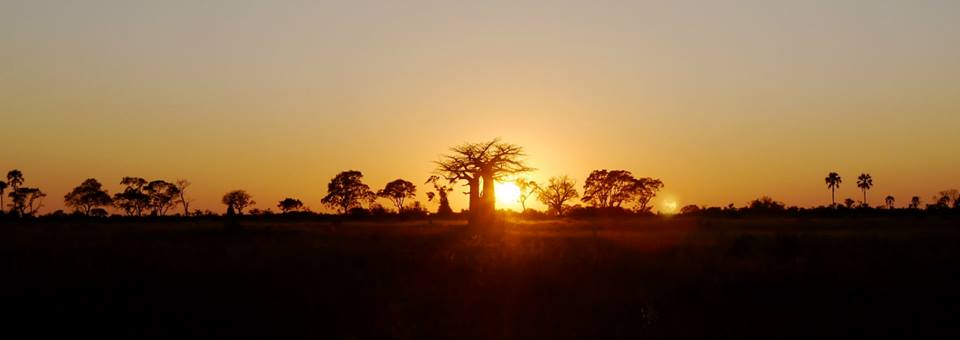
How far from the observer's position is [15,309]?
1184cm

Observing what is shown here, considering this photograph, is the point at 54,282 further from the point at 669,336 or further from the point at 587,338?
the point at 669,336

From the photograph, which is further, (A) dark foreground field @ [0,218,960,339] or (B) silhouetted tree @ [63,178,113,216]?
(B) silhouetted tree @ [63,178,113,216]

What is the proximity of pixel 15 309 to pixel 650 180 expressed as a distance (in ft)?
350

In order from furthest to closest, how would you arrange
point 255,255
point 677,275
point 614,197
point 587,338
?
point 614,197 < point 255,255 < point 677,275 < point 587,338

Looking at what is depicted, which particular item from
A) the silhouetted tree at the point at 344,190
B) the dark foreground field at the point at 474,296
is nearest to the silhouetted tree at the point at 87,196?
the silhouetted tree at the point at 344,190

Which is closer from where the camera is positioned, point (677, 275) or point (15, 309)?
point (15, 309)

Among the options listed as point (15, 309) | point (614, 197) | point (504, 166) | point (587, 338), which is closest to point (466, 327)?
point (587, 338)

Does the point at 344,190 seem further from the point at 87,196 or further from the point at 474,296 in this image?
the point at 474,296

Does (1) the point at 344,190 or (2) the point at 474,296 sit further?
(1) the point at 344,190

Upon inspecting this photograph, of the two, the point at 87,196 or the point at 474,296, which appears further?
the point at 87,196

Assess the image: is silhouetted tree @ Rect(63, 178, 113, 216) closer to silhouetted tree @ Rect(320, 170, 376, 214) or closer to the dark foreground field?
silhouetted tree @ Rect(320, 170, 376, 214)

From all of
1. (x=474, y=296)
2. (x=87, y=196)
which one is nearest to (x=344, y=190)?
(x=87, y=196)

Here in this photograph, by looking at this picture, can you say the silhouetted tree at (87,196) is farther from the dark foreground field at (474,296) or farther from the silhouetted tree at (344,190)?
the dark foreground field at (474,296)

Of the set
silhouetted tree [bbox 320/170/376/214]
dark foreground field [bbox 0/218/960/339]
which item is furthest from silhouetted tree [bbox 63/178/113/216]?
dark foreground field [bbox 0/218/960/339]
